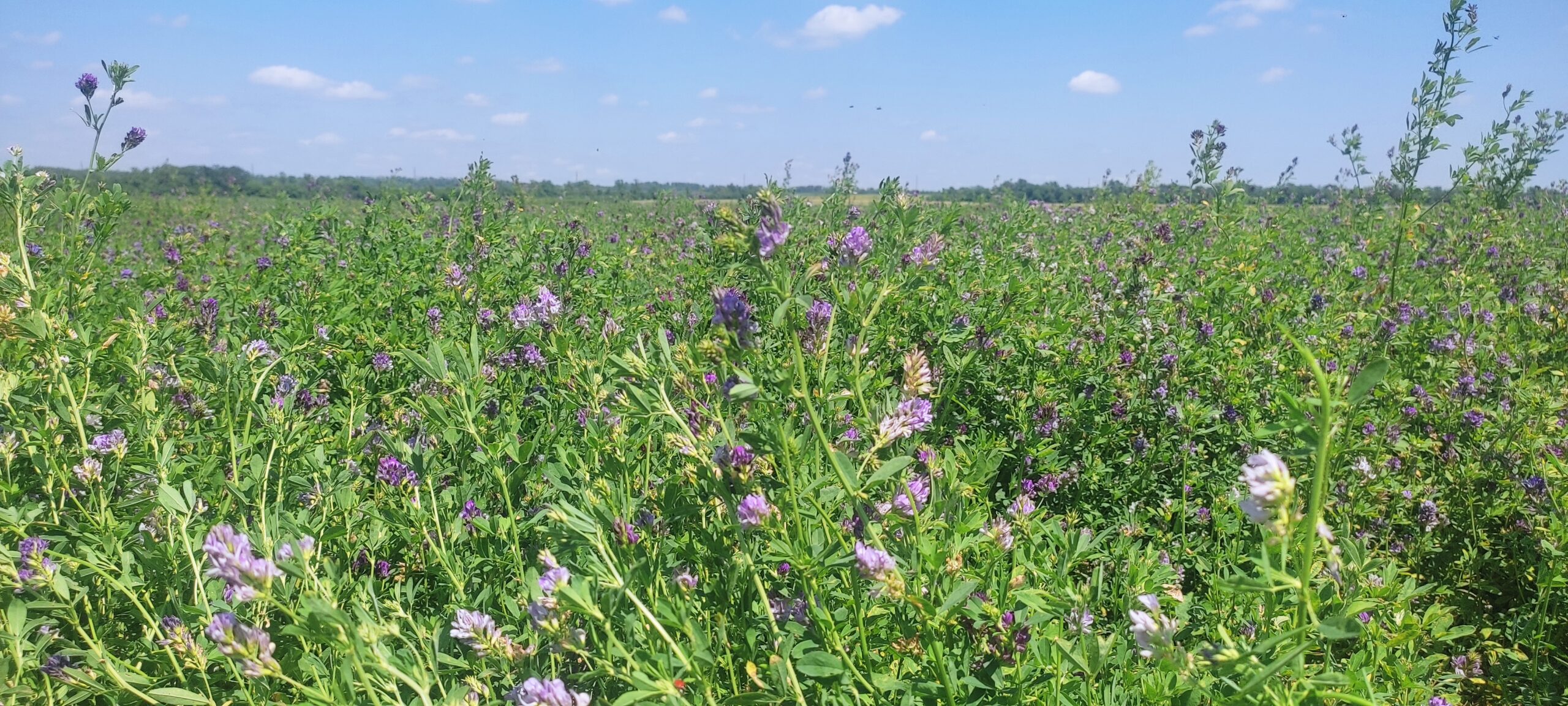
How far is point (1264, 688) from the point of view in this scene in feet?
3.67

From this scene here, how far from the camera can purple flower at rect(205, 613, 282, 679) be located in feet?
4.09

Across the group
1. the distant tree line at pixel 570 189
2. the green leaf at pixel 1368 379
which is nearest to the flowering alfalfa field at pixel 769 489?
the green leaf at pixel 1368 379

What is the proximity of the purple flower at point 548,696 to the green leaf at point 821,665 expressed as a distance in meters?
0.39

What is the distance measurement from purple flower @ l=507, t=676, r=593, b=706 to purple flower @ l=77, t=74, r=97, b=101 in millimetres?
2850

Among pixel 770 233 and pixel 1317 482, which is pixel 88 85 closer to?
pixel 770 233

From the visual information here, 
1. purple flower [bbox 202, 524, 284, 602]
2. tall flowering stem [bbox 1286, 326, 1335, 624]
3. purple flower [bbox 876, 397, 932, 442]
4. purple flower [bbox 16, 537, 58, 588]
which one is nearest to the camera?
tall flowering stem [bbox 1286, 326, 1335, 624]

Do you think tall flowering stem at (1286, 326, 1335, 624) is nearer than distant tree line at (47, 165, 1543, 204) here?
Yes

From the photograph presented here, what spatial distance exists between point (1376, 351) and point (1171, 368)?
113 cm

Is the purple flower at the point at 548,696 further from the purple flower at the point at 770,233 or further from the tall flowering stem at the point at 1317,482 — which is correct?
the tall flowering stem at the point at 1317,482

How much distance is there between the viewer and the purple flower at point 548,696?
130cm

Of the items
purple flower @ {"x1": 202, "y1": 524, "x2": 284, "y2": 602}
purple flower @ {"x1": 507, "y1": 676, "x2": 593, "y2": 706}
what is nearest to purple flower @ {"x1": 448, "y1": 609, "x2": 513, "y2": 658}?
purple flower @ {"x1": 507, "y1": 676, "x2": 593, "y2": 706}

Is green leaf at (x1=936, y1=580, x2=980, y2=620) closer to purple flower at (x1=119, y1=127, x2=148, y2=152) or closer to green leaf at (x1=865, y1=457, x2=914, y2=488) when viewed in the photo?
green leaf at (x1=865, y1=457, x2=914, y2=488)

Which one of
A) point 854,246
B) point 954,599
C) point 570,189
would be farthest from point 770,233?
point 570,189

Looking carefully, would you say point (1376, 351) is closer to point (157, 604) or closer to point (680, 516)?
point (680, 516)
